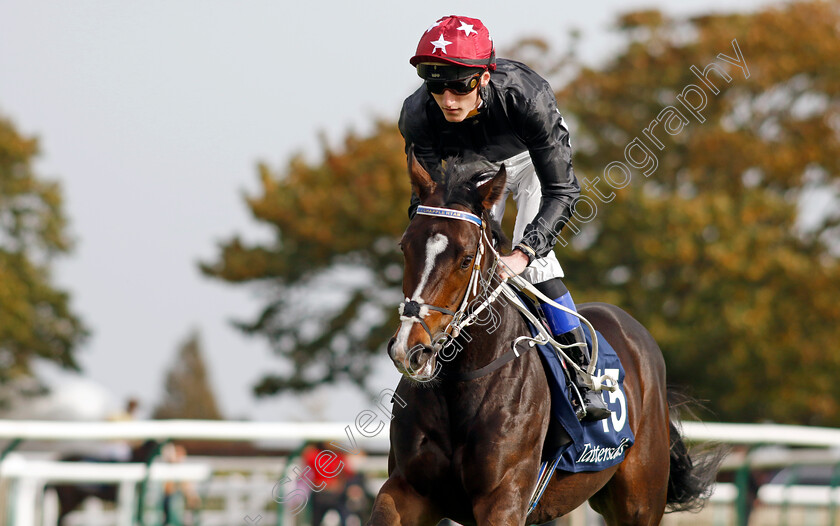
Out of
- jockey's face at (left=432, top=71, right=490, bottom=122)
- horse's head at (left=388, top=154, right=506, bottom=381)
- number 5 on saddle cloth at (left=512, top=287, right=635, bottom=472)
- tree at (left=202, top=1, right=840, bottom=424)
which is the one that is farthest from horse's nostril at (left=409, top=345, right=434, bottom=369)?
tree at (left=202, top=1, right=840, bottom=424)

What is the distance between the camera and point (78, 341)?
1065 inches

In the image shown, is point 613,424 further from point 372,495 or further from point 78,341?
point 78,341

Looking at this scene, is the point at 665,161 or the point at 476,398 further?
the point at 665,161

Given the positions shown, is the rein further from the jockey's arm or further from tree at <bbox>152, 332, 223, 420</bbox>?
tree at <bbox>152, 332, 223, 420</bbox>

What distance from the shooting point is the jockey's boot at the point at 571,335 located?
14.4 ft

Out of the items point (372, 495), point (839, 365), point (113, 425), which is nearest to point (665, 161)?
point (839, 365)

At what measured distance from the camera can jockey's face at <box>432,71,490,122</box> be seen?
13.2ft

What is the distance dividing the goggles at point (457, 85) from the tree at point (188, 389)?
5484 cm

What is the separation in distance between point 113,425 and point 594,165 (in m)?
16.5

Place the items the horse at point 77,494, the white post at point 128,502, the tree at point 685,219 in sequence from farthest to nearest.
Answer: the tree at point 685,219 < the horse at point 77,494 < the white post at point 128,502

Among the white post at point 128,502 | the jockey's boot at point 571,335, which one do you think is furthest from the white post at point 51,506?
the jockey's boot at point 571,335

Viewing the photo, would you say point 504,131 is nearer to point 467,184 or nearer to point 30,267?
point 467,184

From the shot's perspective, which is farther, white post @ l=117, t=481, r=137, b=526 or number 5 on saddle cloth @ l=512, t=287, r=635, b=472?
white post @ l=117, t=481, r=137, b=526

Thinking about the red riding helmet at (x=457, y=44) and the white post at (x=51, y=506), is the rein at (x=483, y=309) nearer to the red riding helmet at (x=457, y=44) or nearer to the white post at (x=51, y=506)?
the red riding helmet at (x=457, y=44)
